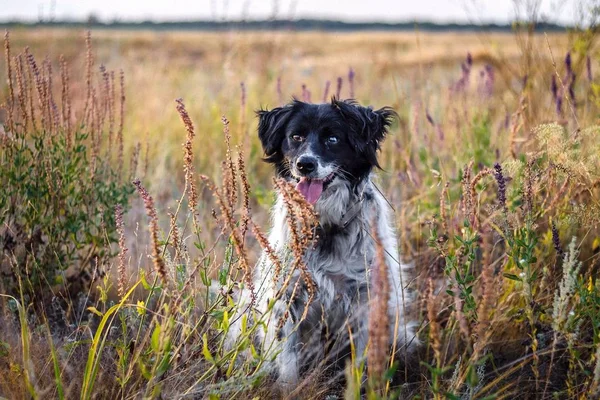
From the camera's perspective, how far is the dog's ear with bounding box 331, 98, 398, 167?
3510mm

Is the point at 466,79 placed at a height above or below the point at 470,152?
above

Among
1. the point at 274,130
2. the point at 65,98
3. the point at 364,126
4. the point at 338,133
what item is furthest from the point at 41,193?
the point at 364,126

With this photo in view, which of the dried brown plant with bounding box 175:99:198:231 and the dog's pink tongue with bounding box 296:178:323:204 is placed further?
the dog's pink tongue with bounding box 296:178:323:204

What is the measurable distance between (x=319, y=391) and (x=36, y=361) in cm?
120

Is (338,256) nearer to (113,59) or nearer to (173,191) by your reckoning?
(173,191)

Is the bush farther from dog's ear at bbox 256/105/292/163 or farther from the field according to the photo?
dog's ear at bbox 256/105/292/163

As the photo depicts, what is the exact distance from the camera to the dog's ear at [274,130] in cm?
371

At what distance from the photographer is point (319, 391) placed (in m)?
2.57

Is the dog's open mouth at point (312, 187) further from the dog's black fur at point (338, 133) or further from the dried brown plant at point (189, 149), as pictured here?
the dried brown plant at point (189, 149)

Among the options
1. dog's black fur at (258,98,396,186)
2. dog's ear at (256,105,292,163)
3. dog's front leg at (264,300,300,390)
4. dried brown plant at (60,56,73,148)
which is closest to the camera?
dog's front leg at (264,300,300,390)

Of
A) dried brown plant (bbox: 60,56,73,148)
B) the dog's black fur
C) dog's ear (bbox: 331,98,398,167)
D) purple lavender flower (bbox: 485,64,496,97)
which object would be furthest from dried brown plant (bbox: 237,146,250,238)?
purple lavender flower (bbox: 485,64,496,97)

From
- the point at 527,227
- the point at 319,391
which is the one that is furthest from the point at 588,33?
the point at 319,391

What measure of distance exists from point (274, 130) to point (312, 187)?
56 centimetres

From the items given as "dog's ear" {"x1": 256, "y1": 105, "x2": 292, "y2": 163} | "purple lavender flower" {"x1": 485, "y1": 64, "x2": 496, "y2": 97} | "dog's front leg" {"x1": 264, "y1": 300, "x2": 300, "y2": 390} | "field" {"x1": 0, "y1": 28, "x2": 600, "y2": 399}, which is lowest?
"dog's front leg" {"x1": 264, "y1": 300, "x2": 300, "y2": 390}
